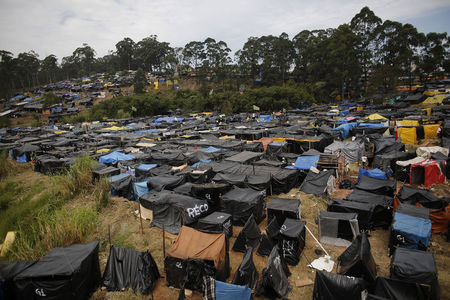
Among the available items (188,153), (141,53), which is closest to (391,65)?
(188,153)

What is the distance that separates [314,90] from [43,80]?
114369 millimetres

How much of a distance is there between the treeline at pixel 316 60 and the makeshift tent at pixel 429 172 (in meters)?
42.9

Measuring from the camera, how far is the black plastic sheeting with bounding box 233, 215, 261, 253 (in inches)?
407

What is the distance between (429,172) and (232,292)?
14.4m

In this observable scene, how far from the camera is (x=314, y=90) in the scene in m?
64.7

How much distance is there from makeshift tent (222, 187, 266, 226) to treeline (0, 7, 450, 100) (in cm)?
5081

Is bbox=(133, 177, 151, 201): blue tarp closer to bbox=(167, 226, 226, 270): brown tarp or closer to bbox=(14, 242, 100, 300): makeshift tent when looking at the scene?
bbox=(167, 226, 226, 270): brown tarp

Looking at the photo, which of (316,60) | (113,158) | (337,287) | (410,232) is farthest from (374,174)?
(316,60)

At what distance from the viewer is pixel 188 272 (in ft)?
26.8

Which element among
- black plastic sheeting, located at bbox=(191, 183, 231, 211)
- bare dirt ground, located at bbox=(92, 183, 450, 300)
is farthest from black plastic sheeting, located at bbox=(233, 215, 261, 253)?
black plastic sheeting, located at bbox=(191, 183, 231, 211)

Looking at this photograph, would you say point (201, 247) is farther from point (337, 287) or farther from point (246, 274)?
point (337, 287)

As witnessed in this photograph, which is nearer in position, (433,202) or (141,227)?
(433,202)

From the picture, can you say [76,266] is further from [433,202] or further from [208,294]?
Answer: [433,202]

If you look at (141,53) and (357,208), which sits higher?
(141,53)
